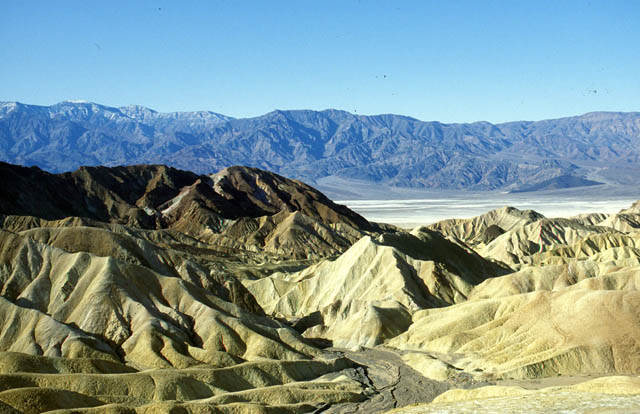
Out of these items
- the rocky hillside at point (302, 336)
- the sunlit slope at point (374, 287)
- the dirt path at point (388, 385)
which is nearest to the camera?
the rocky hillside at point (302, 336)

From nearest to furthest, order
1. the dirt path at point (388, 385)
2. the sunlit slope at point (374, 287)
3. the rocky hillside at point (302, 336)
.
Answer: the rocky hillside at point (302, 336) → the dirt path at point (388, 385) → the sunlit slope at point (374, 287)

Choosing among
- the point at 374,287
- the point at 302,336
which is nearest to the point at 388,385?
the point at 302,336

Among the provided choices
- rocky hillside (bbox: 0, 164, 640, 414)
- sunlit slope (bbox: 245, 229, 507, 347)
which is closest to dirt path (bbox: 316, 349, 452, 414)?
rocky hillside (bbox: 0, 164, 640, 414)

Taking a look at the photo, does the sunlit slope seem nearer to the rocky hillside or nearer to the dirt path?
the rocky hillside

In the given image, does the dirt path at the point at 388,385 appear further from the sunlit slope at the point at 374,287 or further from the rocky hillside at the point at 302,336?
the sunlit slope at the point at 374,287

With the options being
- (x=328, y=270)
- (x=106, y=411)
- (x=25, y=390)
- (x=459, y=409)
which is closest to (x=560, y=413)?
(x=459, y=409)

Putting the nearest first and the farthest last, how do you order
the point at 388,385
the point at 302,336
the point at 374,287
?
the point at 388,385, the point at 302,336, the point at 374,287

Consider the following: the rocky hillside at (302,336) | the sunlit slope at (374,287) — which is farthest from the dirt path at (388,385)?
the sunlit slope at (374,287)

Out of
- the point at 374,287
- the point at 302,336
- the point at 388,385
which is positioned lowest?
the point at 388,385

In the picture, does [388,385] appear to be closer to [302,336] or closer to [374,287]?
[302,336]

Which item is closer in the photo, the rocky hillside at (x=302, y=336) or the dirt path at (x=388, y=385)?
the rocky hillside at (x=302, y=336)

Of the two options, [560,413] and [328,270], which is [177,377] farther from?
[328,270]
